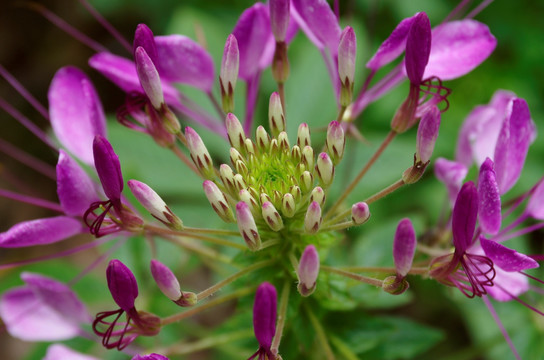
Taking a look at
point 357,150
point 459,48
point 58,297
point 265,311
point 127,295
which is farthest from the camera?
point 357,150

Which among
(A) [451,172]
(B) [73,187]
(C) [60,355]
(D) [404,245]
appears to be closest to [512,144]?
(A) [451,172]

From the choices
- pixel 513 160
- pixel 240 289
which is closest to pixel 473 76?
pixel 513 160

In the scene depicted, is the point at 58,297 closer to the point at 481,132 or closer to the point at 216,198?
the point at 216,198

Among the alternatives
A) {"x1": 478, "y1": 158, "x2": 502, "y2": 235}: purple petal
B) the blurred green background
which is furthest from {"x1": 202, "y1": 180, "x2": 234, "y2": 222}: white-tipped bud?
{"x1": 478, "y1": 158, "x2": 502, "y2": 235}: purple petal

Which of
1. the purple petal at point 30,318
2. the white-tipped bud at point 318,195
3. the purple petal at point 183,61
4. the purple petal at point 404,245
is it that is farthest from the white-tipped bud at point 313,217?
the purple petal at point 30,318

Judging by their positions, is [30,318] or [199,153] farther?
[30,318]

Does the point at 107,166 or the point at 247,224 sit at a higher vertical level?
the point at 107,166

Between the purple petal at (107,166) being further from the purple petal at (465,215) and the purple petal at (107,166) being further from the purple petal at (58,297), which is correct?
the purple petal at (465,215)
